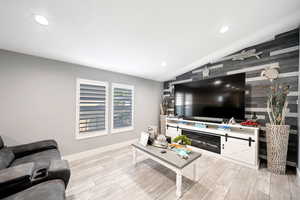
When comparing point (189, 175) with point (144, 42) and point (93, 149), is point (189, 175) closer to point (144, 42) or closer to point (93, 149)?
point (93, 149)

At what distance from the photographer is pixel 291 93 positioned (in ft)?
7.02

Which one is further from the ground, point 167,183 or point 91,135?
point 91,135

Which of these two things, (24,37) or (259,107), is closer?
(24,37)

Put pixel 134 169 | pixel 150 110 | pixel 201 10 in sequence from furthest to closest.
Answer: pixel 150 110
pixel 134 169
pixel 201 10

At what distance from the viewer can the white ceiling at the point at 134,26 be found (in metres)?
1.33

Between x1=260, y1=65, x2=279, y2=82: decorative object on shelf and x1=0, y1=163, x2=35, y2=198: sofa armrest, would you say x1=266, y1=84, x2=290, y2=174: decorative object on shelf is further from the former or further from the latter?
x1=0, y1=163, x2=35, y2=198: sofa armrest

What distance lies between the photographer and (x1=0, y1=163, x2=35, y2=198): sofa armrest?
0.94m

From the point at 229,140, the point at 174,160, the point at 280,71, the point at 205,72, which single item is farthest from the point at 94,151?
the point at 280,71

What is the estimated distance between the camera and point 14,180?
971mm

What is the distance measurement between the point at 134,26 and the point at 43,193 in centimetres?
→ 217

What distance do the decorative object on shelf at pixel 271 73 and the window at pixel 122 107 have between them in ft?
11.1

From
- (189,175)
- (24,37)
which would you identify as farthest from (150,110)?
(24,37)

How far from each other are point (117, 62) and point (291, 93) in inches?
146

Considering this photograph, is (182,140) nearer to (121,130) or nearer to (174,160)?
(174,160)
